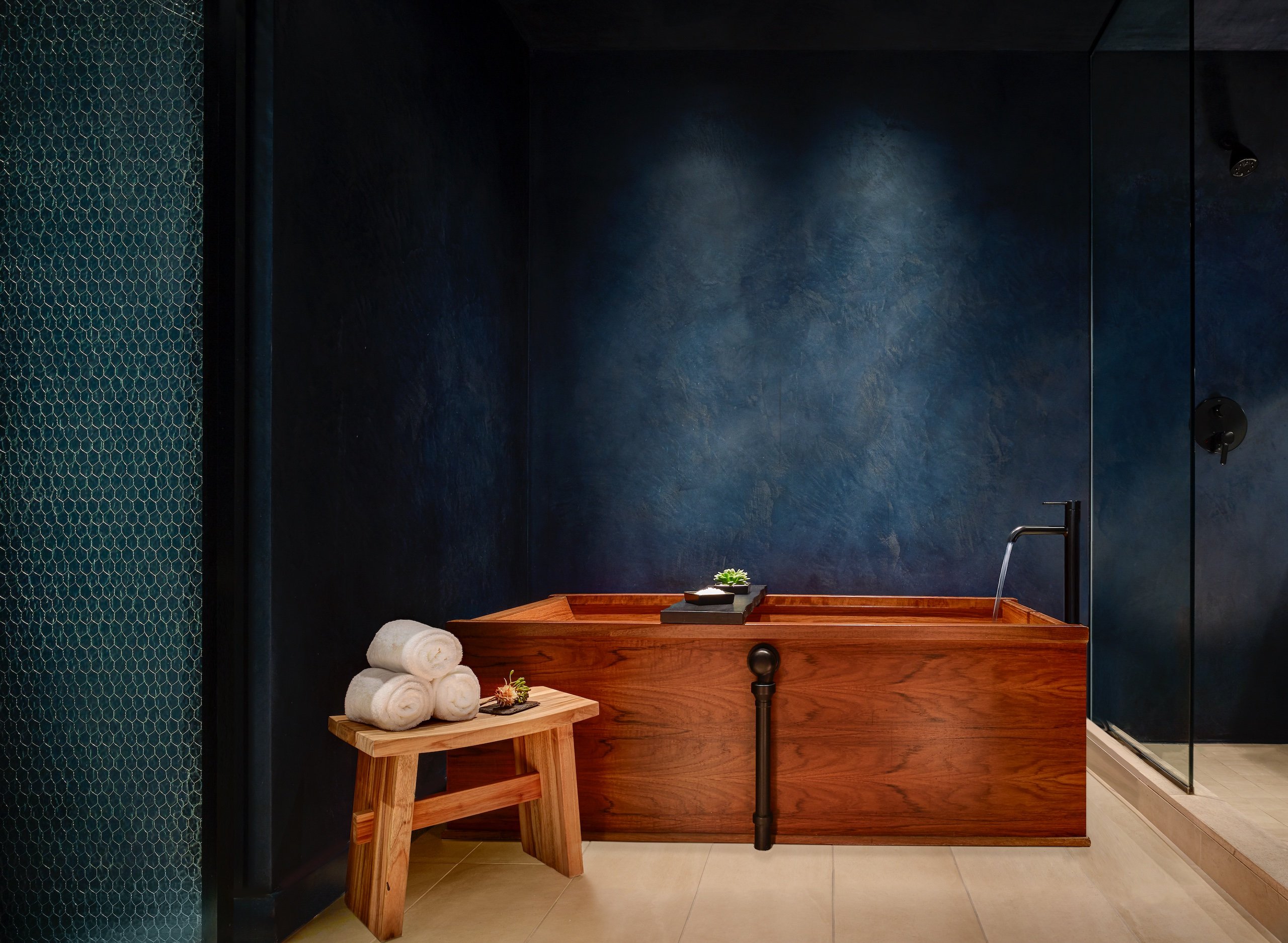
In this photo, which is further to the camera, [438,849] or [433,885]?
[438,849]

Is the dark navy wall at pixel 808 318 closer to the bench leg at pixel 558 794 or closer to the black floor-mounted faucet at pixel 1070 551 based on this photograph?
the black floor-mounted faucet at pixel 1070 551

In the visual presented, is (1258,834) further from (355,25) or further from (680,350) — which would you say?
(355,25)

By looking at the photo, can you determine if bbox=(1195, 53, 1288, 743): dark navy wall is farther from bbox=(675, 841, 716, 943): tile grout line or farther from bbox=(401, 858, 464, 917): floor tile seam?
bbox=(401, 858, 464, 917): floor tile seam

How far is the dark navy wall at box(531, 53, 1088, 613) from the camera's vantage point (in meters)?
3.68

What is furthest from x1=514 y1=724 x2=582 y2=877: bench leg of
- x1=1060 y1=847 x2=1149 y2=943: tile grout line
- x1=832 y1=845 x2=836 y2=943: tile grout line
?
x1=1060 y1=847 x2=1149 y2=943: tile grout line

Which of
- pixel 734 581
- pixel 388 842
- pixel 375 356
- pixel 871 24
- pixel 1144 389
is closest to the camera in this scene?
pixel 388 842

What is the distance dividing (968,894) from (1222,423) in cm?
234

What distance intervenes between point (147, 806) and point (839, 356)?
A: 2.80m

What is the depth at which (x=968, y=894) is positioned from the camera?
2256 mm

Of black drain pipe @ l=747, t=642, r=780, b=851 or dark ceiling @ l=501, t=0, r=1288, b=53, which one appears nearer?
black drain pipe @ l=747, t=642, r=780, b=851

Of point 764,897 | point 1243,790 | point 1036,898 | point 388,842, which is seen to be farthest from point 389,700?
point 1243,790

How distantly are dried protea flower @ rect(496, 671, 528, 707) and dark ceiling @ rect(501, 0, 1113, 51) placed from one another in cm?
254

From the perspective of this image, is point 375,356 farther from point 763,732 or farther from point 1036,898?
point 1036,898

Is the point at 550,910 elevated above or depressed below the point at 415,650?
below
